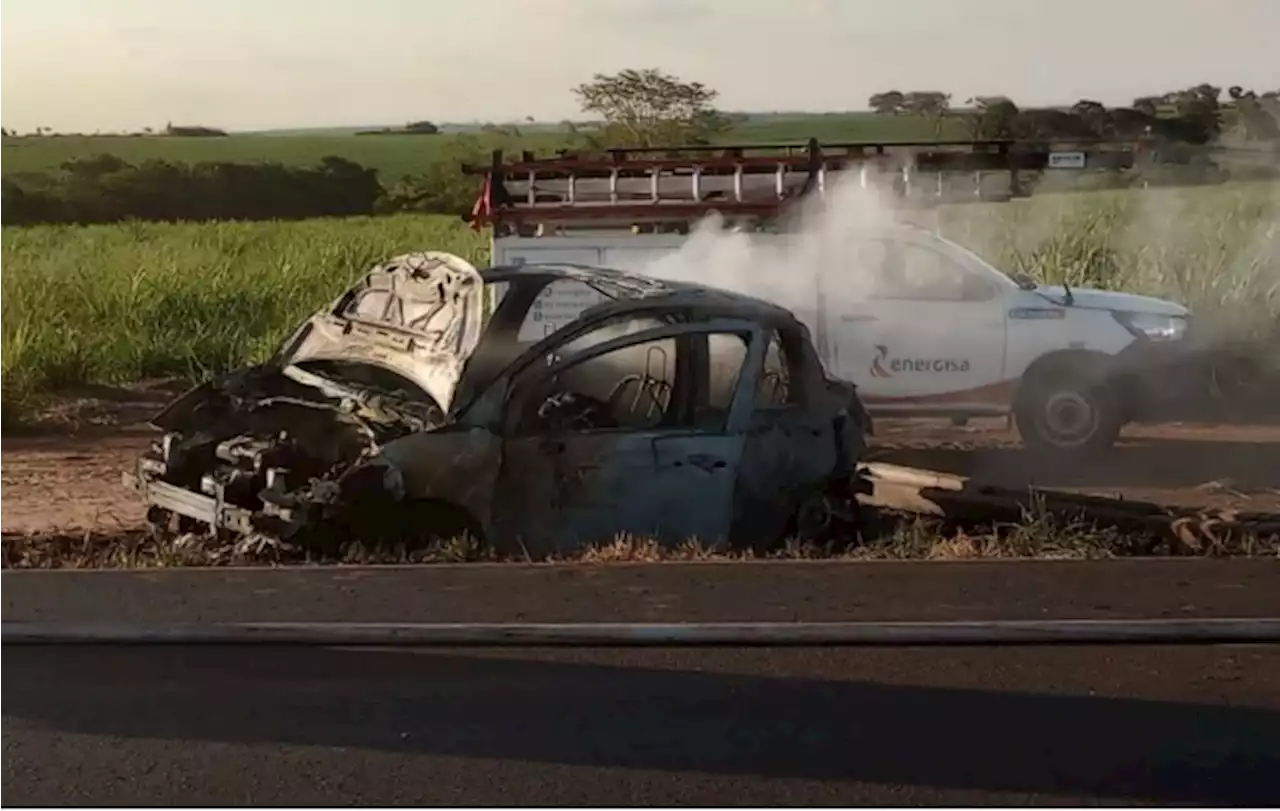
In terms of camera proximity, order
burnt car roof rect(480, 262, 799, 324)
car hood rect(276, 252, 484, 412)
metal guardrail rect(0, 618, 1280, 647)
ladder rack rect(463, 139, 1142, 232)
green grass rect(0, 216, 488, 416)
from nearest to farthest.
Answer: metal guardrail rect(0, 618, 1280, 647)
burnt car roof rect(480, 262, 799, 324)
car hood rect(276, 252, 484, 412)
ladder rack rect(463, 139, 1142, 232)
green grass rect(0, 216, 488, 416)

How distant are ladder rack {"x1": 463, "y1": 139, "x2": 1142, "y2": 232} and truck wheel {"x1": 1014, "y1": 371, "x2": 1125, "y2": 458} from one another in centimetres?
225

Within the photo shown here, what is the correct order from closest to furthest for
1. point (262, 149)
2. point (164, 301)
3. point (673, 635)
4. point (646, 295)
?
point (673, 635) < point (646, 295) < point (164, 301) < point (262, 149)

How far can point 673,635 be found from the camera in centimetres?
740

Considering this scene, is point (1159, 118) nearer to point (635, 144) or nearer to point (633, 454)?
point (635, 144)

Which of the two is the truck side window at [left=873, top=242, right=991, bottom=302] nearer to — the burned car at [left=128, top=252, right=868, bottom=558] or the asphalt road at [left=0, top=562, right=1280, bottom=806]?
the burned car at [left=128, top=252, right=868, bottom=558]

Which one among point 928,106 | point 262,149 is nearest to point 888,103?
point 928,106

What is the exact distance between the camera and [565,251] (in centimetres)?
1408

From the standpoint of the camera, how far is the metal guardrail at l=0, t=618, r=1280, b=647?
7371 mm

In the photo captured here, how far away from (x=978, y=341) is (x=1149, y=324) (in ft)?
4.24

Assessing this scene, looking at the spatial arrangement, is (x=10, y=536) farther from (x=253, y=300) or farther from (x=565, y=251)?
(x=253, y=300)

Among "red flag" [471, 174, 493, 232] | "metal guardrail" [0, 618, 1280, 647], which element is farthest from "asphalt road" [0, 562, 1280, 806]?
"red flag" [471, 174, 493, 232]

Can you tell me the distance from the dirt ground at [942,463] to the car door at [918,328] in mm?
529

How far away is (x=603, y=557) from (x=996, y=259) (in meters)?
11.6

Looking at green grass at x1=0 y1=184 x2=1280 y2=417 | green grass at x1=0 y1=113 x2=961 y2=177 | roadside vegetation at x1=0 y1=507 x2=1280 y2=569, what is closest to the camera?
roadside vegetation at x1=0 y1=507 x2=1280 y2=569
